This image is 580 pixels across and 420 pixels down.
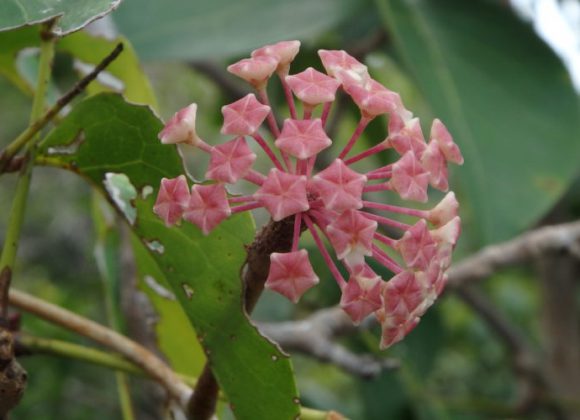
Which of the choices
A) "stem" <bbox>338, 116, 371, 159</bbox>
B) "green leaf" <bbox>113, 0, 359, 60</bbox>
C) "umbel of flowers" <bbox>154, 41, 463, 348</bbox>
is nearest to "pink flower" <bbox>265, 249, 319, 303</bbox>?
"umbel of flowers" <bbox>154, 41, 463, 348</bbox>

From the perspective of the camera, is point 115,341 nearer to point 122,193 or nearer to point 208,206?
point 122,193

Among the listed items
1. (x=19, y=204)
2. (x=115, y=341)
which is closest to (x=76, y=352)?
(x=115, y=341)

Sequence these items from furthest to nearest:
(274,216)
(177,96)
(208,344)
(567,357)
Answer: (177,96) < (567,357) < (208,344) < (274,216)

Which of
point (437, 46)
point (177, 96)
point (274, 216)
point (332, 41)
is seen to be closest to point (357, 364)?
point (437, 46)

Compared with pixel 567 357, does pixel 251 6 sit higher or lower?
higher

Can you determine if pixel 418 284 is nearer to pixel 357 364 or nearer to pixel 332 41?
pixel 357 364

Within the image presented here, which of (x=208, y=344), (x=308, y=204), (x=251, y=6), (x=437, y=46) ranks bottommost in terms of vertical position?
→ (x=437, y=46)

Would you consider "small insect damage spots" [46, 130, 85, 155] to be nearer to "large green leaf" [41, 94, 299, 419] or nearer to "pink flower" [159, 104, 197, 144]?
"large green leaf" [41, 94, 299, 419]

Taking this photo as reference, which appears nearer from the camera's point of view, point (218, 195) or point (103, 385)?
point (218, 195)
